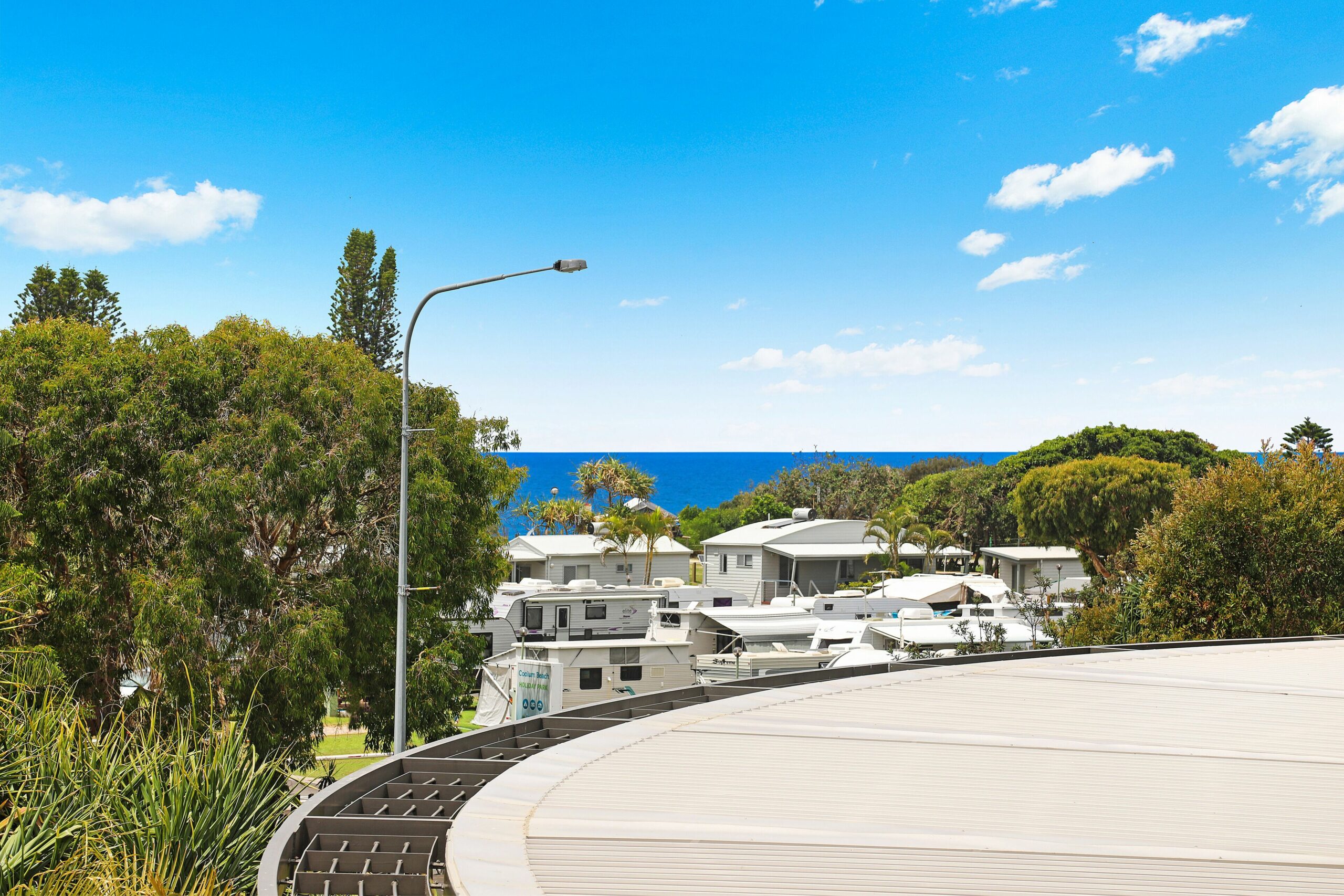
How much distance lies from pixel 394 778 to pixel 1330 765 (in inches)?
341

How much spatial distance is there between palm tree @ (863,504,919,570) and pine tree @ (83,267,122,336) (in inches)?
1531

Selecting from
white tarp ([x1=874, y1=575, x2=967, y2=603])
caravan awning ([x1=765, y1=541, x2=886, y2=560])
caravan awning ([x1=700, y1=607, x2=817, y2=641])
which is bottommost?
caravan awning ([x1=700, y1=607, x2=817, y2=641])

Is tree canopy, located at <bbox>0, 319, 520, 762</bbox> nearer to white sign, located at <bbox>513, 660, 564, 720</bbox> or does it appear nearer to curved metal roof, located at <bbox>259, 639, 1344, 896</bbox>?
white sign, located at <bbox>513, 660, 564, 720</bbox>

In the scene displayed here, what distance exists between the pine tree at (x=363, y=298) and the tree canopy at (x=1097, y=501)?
33.4 metres

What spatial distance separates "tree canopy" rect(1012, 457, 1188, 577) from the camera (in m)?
43.0

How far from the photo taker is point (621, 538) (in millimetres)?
41000

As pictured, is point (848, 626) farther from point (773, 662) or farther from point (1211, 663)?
point (1211, 663)

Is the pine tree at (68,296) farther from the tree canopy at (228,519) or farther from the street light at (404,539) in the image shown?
the street light at (404,539)

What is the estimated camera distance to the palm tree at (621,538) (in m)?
40.6

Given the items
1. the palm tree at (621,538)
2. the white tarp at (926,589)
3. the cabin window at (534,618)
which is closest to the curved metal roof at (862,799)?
the cabin window at (534,618)

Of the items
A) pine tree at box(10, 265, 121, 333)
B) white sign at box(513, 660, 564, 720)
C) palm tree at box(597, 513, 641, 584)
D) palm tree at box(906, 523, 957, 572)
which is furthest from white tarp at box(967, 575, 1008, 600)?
pine tree at box(10, 265, 121, 333)

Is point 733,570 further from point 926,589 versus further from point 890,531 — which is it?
point 926,589

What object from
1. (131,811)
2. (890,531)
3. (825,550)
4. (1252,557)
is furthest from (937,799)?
(890,531)

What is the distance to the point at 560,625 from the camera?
32.2m
